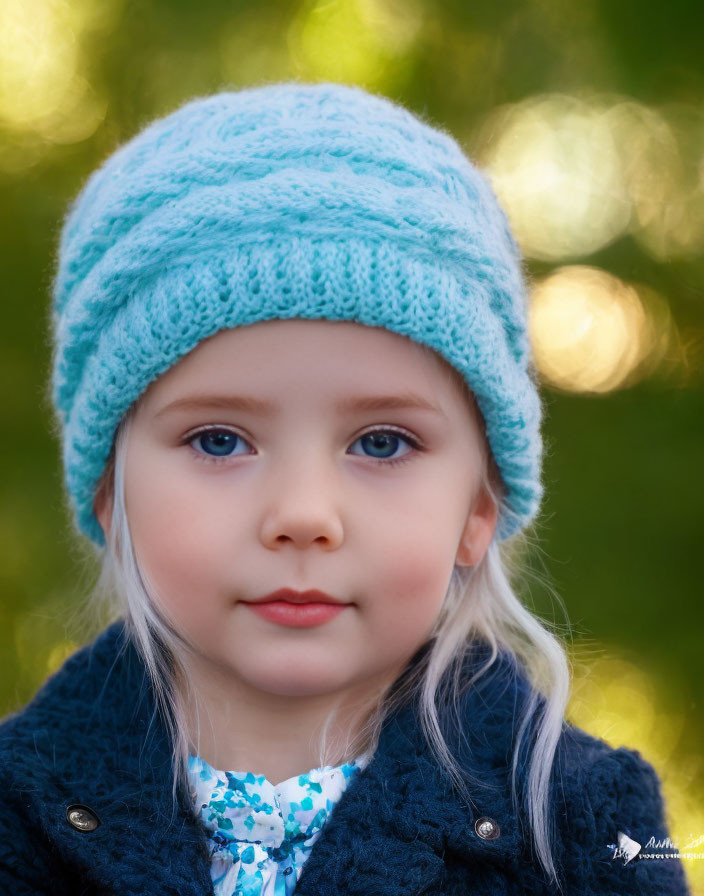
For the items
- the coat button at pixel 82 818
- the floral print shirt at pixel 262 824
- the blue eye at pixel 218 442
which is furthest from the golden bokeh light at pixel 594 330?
the coat button at pixel 82 818

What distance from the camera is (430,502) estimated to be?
127cm

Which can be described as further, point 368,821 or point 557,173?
point 557,173

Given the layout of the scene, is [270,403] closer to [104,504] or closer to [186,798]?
[104,504]

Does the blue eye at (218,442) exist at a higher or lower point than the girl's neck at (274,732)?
higher

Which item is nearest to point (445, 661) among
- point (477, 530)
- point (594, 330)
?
point (477, 530)

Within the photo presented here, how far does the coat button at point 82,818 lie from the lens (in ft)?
4.07

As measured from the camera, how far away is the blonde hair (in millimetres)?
1331

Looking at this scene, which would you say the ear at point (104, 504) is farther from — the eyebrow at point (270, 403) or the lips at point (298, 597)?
the lips at point (298, 597)

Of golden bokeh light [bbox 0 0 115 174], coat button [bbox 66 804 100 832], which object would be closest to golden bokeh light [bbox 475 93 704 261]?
golden bokeh light [bbox 0 0 115 174]

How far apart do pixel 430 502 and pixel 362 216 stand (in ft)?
1.21

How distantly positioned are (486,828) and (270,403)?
610 millimetres

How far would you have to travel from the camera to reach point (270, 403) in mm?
1193

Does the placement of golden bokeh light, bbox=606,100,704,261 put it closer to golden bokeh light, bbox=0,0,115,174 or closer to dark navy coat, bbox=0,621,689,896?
golden bokeh light, bbox=0,0,115,174

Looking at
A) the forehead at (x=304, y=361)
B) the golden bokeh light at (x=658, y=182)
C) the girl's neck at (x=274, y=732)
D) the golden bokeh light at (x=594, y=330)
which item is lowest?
the girl's neck at (x=274, y=732)
